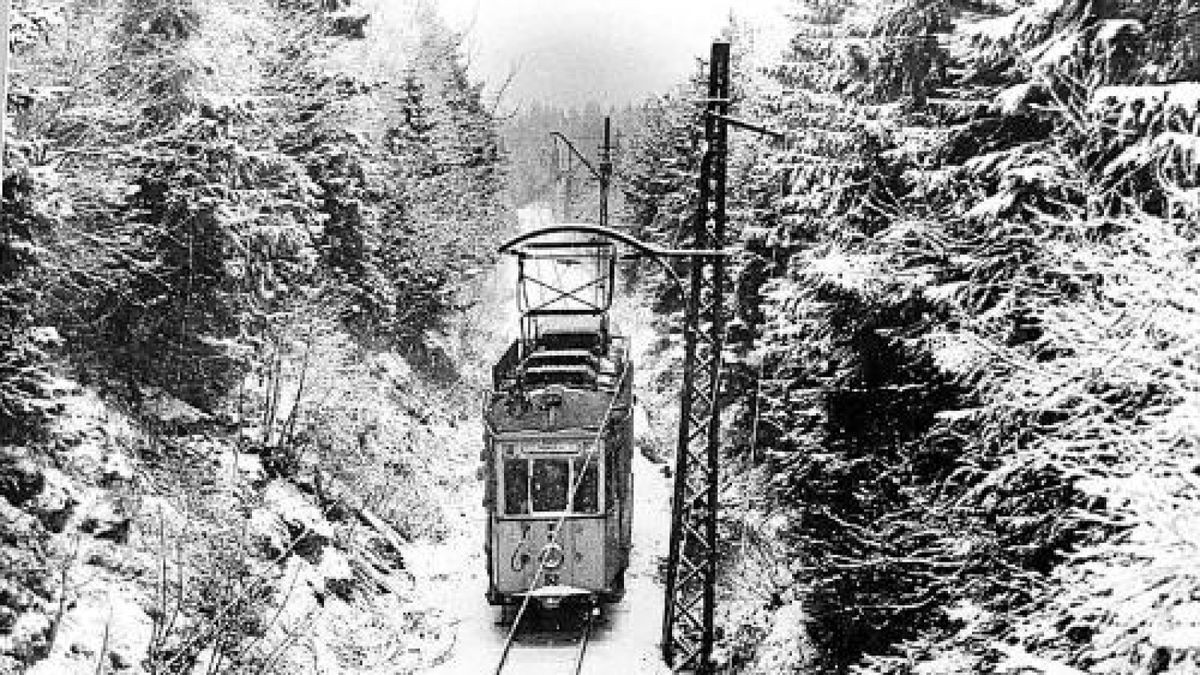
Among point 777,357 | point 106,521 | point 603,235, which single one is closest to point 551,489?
point 777,357

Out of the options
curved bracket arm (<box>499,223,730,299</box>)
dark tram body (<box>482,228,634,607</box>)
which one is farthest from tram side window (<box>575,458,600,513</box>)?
curved bracket arm (<box>499,223,730,299</box>)

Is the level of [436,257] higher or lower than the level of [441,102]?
lower

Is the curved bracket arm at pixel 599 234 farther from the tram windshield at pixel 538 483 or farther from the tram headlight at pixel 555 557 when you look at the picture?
the tram headlight at pixel 555 557

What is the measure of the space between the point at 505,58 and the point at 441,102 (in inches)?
643

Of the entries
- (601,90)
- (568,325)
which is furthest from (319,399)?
(601,90)

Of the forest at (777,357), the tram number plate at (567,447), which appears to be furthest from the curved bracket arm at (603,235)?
the tram number plate at (567,447)

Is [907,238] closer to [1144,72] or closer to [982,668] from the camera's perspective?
[1144,72]

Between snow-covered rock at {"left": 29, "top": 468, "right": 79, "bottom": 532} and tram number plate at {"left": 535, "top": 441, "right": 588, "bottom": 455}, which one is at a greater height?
snow-covered rock at {"left": 29, "top": 468, "right": 79, "bottom": 532}

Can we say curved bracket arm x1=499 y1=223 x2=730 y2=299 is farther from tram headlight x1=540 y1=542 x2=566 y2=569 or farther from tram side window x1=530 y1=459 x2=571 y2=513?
tram headlight x1=540 y1=542 x2=566 y2=569

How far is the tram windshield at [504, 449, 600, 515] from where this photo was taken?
13.8 meters

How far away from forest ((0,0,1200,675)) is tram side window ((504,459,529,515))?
7.96ft

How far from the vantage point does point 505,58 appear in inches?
657

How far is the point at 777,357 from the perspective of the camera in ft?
53.3

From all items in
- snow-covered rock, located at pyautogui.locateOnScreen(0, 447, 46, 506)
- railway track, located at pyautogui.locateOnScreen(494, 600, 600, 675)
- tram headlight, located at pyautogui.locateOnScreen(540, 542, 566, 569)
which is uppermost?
snow-covered rock, located at pyautogui.locateOnScreen(0, 447, 46, 506)
